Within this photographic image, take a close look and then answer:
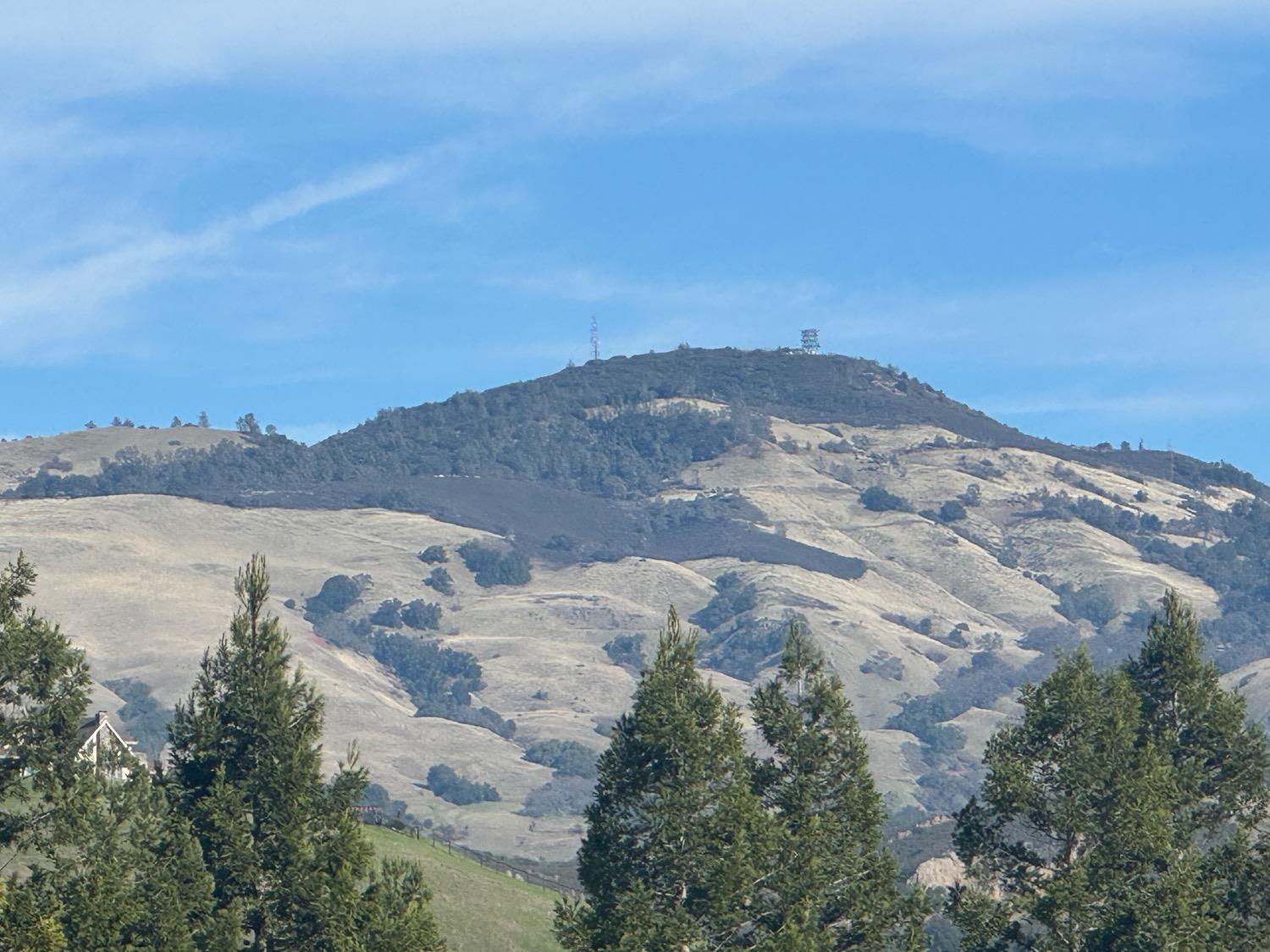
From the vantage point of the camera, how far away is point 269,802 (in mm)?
39781

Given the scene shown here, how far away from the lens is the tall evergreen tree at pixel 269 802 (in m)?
38.3

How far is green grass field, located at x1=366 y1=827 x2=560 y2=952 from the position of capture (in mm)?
76125

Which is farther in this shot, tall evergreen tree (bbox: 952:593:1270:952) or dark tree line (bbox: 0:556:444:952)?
tall evergreen tree (bbox: 952:593:1270:952)

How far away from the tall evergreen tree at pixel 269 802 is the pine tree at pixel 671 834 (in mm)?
4478

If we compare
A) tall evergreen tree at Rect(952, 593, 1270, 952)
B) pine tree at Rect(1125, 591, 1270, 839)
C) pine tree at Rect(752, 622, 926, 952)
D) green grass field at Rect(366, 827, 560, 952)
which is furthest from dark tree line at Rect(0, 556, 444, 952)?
green grass field at Rect(366, 827, 560, 952)

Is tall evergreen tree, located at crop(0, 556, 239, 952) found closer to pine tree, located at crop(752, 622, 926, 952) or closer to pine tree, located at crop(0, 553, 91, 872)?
pine tree, located at crop(0, 553, 91, 872)

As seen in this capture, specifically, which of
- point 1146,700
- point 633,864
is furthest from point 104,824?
point 1146,700

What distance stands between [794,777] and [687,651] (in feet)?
14.6

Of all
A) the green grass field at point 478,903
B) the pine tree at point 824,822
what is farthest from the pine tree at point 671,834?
the green grass field at point 478,903

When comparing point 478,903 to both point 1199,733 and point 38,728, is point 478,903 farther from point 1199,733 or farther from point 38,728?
point 38,728

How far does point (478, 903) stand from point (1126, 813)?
136ft

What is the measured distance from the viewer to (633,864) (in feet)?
136

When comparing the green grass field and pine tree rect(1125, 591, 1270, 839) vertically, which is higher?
pine tree rect(1125, 591, 1270, 839)

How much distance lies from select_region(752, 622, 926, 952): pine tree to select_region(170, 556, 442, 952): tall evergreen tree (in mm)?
8540
